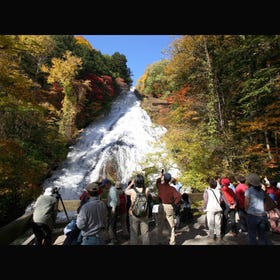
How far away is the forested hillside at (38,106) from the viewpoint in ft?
16.1

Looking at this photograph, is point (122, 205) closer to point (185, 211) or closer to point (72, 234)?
point (72, 234)

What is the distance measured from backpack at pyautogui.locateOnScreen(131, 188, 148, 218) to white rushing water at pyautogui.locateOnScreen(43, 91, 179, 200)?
486 cm

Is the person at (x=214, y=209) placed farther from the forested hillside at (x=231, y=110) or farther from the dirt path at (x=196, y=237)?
the forested hillside at (x=231, y=110)

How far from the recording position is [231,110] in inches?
442

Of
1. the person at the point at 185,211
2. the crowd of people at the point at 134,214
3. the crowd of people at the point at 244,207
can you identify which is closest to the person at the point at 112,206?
the crowd of people at the point at 134,214

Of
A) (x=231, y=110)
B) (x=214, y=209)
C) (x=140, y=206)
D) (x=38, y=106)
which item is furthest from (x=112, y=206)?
(x=231, y=110)

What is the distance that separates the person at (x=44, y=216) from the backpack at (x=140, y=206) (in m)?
1.45

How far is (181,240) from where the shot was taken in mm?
4602

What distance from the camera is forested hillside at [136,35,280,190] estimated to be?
7230 millimetres

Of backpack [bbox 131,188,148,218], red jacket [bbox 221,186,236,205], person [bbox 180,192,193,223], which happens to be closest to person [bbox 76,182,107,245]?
backpack [bbox 131,188,148,218]

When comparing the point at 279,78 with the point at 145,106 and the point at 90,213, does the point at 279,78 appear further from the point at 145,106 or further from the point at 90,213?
the point at 145,106

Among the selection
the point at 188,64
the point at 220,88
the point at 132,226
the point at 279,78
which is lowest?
the point at 132,226
